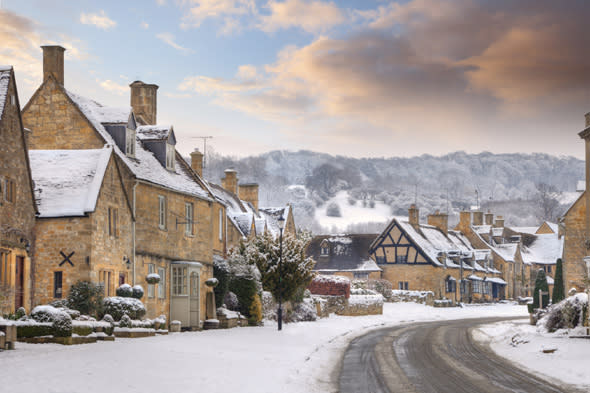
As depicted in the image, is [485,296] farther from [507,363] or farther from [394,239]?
[507,363]

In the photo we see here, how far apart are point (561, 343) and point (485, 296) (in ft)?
214

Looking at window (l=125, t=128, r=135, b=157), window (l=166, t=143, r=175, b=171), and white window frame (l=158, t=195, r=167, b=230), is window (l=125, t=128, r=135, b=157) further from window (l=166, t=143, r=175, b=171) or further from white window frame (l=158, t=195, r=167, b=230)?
window (l=166, t=143, r=175, b=171)

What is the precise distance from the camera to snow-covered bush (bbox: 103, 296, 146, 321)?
25.7 metres

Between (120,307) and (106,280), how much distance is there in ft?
5.85

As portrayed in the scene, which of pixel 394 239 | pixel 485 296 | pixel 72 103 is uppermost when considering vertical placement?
pixel 72 103

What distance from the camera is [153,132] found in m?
36.0

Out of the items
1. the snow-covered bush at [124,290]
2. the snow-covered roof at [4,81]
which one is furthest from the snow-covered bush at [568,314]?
the snow-covered roof at [4,81]

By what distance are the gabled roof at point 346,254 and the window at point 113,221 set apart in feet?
163

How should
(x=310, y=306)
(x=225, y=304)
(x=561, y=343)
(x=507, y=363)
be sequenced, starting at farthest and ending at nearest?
(x=310, y=306) → (x=225, y=304) → (x=561, y=343) → (x=507, y=363)

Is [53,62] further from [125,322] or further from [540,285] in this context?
[540,285]

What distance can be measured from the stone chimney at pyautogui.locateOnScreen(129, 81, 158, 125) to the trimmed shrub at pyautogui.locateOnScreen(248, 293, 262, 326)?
11.1m

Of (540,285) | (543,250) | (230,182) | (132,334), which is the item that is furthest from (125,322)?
(543,250)

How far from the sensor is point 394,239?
77.2 m

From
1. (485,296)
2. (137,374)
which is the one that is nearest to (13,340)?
(137,374)
